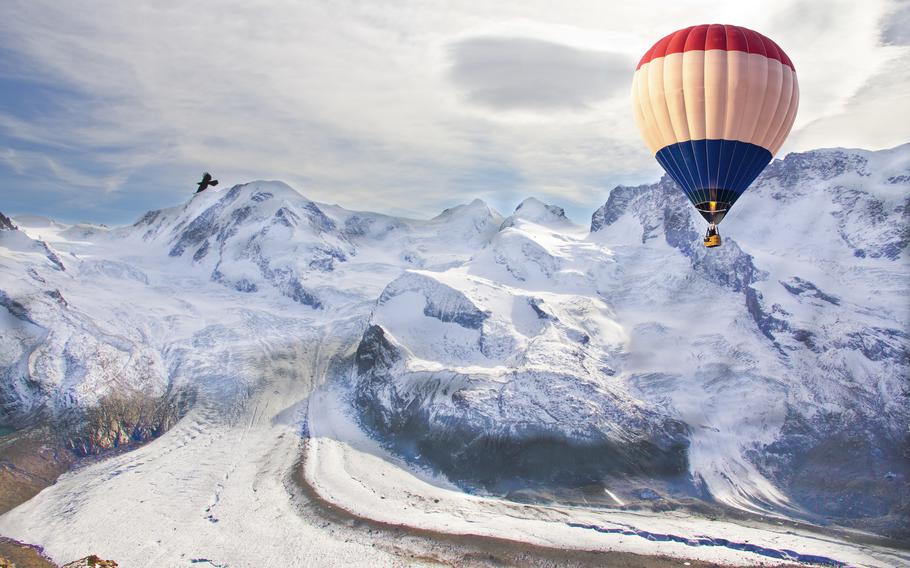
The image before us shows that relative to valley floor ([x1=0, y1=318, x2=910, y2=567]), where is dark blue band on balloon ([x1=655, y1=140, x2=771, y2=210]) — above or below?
above

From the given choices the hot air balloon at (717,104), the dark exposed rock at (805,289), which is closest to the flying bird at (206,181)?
the hot air balloon at (717,104)

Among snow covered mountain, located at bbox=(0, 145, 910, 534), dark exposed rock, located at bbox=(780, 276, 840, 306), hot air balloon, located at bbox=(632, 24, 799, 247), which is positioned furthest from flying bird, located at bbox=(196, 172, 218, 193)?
dark exposed rock, located at bbox=(780, 276, 840, 306)

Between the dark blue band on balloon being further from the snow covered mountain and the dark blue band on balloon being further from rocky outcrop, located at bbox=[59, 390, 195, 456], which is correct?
rocky outcrop, located at bbox=[59, 390, 195, 456]

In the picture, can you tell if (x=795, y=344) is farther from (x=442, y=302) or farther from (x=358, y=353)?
(x=358, y=353)

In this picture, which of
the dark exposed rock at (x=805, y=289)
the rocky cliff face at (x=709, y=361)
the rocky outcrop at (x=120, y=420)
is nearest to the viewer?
the rocky cliff face at (x=709, y=361)

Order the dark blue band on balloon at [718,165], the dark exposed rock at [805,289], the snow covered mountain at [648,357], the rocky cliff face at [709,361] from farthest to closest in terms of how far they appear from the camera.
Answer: the dark exposed rock at [805,289], the snow covered mountain at [648,357], the rocky cliff face at [709,361], the dark blue band on balloon at [718,165]

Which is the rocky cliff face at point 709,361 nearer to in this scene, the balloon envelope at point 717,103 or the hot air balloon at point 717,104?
the hot air balloon at point 717,104

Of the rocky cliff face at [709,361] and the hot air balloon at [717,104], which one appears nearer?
the hot air balloon at [717,104]
